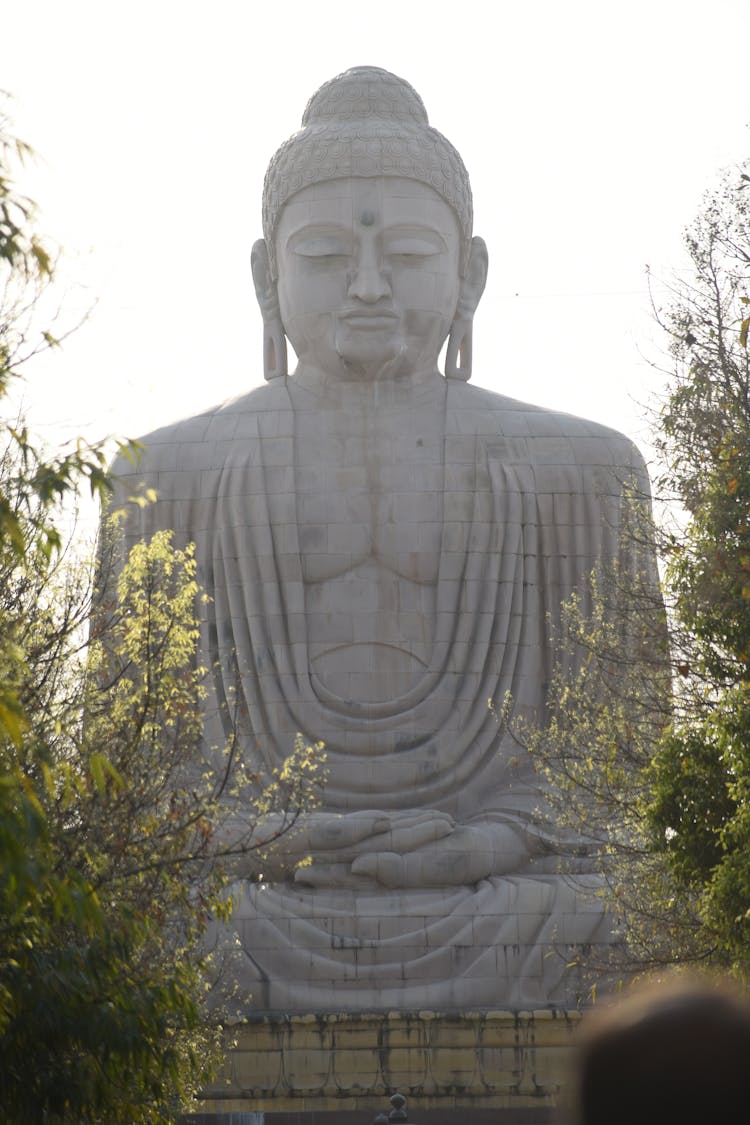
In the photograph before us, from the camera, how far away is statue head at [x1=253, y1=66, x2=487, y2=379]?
15188mm

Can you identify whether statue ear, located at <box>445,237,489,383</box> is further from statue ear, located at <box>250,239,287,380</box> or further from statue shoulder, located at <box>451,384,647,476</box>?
statue ear, located at <box>250,239,287,380</box>

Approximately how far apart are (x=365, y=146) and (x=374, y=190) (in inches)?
15.6

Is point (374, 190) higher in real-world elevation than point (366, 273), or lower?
higher

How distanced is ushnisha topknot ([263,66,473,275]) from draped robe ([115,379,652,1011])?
60.6 inches

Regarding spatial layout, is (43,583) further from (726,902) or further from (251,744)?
(251,744)

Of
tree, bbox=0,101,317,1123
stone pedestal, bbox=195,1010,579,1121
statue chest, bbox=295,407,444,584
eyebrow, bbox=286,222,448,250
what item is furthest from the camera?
eyebrow, bbox=286,222,448,250

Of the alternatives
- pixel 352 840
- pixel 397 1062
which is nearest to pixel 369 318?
pixel 352 840

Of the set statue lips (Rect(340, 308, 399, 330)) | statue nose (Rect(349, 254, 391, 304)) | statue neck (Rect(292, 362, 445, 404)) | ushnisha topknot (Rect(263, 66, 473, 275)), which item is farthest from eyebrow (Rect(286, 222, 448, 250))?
statue neck (Rect(292, 362, 445, 404))

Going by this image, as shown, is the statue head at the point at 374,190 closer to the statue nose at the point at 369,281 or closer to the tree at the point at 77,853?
the statue nose at the point at 369,281

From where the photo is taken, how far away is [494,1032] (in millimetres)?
12367

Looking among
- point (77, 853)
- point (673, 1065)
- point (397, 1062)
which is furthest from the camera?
point (397, 1062)

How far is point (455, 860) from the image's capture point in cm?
1364

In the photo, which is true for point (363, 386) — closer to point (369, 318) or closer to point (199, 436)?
point (369, 318)

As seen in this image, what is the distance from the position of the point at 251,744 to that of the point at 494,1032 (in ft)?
9.96
